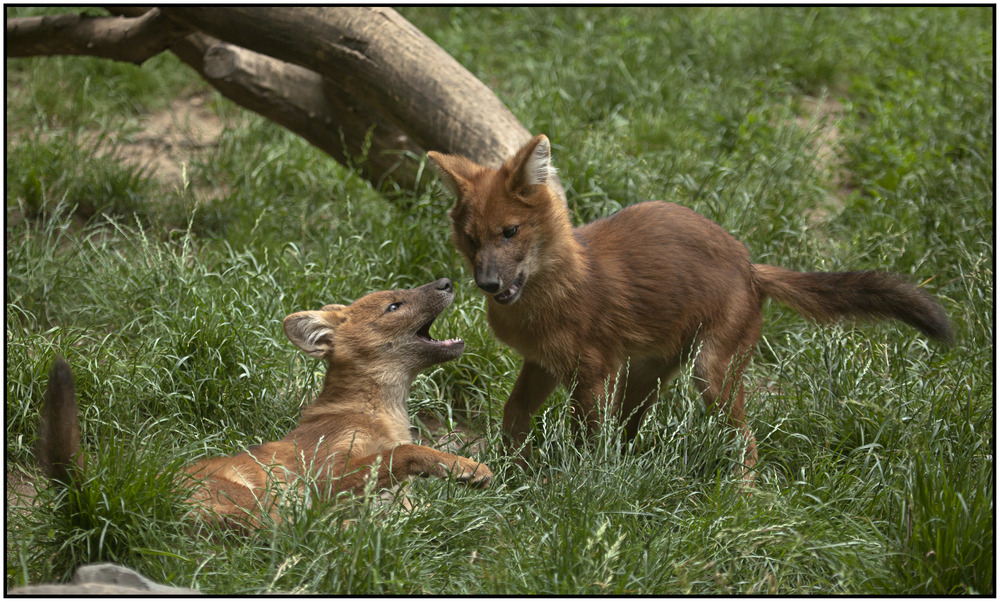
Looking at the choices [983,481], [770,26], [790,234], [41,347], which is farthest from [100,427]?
[770,26]

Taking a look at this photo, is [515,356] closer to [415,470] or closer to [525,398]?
[525,398]

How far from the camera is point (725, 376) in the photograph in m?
4.30

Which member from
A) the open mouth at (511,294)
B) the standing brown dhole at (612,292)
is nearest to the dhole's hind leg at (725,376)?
the standing brown dhole at (612,292)

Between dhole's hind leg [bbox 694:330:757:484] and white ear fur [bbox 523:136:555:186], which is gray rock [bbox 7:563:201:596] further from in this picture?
dhole's hind leg [bbox 694:330:757:484]

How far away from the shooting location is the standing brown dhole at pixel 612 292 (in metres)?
4.18

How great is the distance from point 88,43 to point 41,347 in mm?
2776

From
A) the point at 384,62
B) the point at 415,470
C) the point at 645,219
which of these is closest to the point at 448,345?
the point at 415,470

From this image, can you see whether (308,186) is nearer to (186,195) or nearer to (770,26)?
(186,195)

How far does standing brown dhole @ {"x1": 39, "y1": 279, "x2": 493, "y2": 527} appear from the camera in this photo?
356 centimetres

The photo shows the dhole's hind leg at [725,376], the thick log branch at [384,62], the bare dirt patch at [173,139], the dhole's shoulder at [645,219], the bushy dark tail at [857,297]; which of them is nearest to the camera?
the bushy dark tail at [857,297]

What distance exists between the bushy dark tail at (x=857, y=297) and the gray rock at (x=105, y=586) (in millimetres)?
3161

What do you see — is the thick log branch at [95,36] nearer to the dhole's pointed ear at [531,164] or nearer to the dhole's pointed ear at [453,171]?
the dhole's pointed ear at [453,171]

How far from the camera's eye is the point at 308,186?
23.2ft

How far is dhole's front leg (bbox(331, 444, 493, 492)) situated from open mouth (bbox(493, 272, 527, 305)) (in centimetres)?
78
